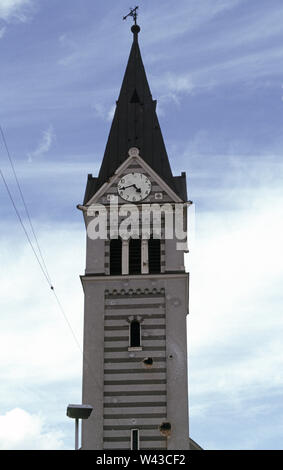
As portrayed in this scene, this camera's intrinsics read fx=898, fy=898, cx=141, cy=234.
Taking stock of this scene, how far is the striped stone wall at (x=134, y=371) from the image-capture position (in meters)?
42.8

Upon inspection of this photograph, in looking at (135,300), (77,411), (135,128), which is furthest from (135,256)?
(77,411)

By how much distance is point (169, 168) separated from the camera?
50.2 m

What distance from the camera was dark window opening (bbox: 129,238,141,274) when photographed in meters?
46.8

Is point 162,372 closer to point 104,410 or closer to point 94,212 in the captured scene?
point 104,410

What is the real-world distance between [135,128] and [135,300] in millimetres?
11480

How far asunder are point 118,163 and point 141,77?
7592mm

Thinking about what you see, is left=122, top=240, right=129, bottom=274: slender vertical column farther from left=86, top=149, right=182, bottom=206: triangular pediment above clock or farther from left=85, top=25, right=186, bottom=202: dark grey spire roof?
left=85, top=25, right=186, bottom=202: dark grey spire roof

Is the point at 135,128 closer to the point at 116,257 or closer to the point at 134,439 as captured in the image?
the point at 116,257

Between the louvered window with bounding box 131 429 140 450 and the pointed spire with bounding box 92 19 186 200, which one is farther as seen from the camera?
the pointed spire with bounding box 92 19 186 200

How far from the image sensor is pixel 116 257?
47281 mm

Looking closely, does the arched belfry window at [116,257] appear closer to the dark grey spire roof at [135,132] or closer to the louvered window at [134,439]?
the dark grey spire roof at [135,132]

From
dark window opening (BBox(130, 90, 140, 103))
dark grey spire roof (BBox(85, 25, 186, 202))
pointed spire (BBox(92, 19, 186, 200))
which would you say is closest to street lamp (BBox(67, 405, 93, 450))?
dark grey spire roof (BBox(85, 25, 186, 202))

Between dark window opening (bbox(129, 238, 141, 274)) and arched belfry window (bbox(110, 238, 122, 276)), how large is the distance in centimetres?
58
